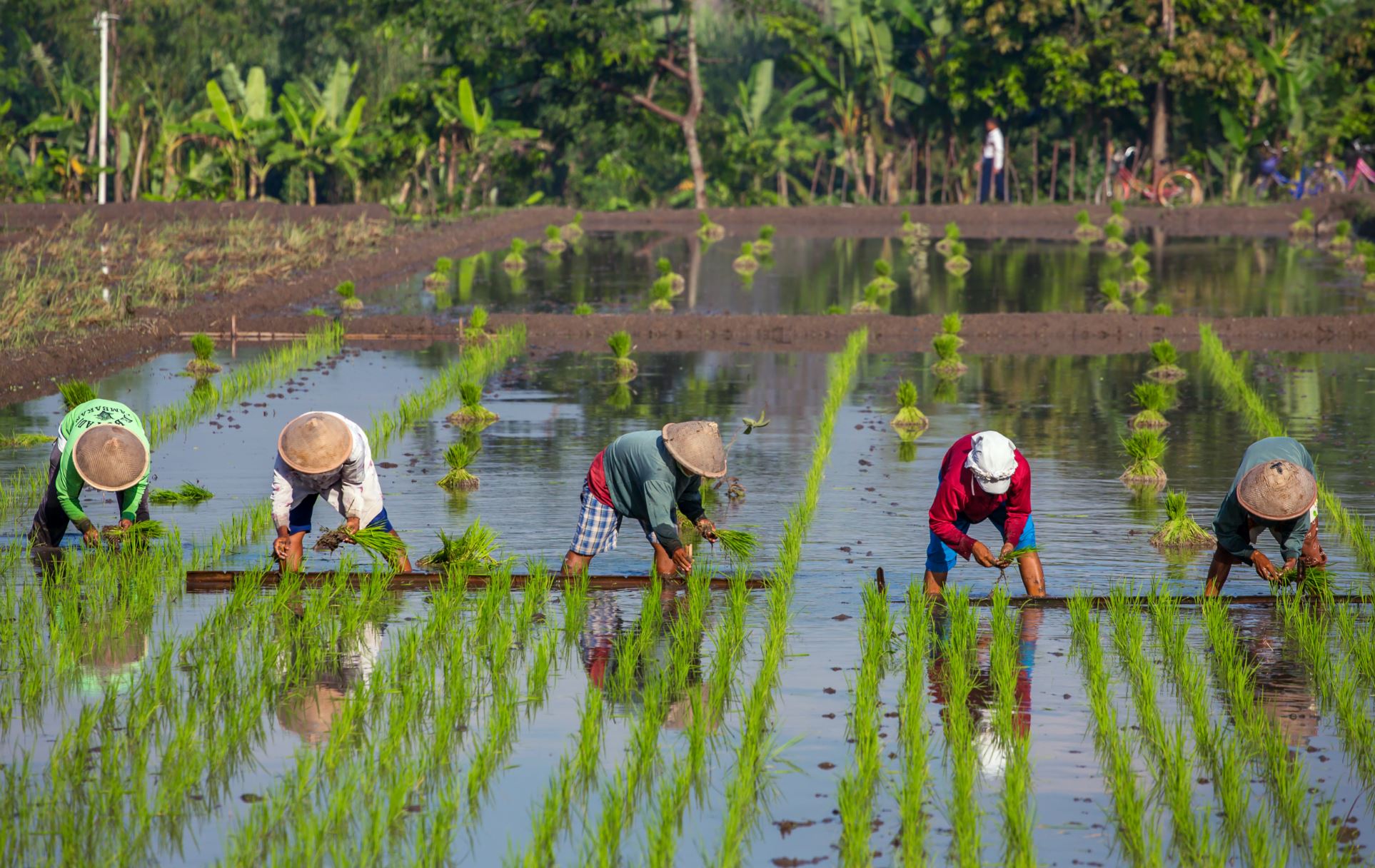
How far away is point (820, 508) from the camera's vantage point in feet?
32.7

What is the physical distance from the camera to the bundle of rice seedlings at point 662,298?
1908 cm

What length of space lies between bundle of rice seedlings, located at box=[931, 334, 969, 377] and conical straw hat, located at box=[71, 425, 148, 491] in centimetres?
879

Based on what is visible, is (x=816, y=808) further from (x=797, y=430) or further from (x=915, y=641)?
(x=797, y=430)

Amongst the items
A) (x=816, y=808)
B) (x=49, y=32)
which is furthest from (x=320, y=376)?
(x=49, y=32)

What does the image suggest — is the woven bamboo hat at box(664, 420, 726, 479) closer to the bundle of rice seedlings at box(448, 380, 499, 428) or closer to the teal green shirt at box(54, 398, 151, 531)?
the teal green shirt at box(54, 398, 151, 531)

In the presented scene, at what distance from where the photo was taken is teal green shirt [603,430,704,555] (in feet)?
23.5

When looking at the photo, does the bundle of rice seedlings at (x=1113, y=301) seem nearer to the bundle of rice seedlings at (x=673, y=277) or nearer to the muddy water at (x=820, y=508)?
the muddy water at (x=820, y=508)

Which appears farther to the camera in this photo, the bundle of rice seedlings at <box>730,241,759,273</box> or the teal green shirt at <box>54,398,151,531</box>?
the bundle of rice seedlings at <box>730,241,759,273</box>

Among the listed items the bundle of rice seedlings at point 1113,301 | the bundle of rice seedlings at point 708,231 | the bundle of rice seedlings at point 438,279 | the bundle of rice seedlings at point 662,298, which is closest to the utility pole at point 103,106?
the bundle of rice seedlings at point 438,279

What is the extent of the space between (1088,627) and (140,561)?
153 inches

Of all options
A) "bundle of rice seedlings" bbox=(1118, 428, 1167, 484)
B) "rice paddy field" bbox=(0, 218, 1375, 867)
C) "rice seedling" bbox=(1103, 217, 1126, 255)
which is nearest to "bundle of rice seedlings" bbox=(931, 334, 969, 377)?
"rice paddy field" bbox=(0, 218, 1375, 867)

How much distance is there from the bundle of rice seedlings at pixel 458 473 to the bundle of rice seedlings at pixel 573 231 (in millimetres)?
19249

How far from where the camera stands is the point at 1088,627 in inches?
275

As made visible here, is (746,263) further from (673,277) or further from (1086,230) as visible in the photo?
(1086,230)
